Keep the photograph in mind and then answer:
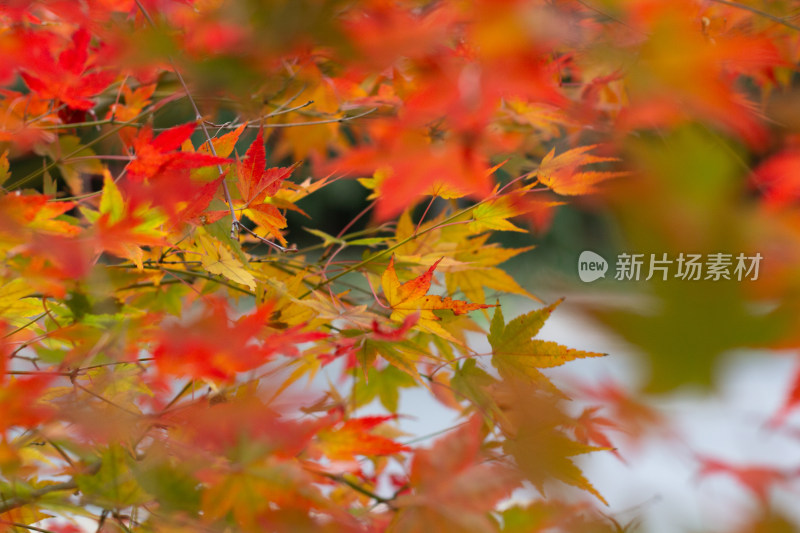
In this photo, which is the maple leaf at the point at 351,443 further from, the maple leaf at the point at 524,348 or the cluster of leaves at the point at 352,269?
the maple leaf at the point at 524,348

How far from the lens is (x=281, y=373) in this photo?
0.41 m

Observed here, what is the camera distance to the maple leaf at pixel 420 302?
396 mm

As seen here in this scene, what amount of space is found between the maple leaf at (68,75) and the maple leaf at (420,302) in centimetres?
35

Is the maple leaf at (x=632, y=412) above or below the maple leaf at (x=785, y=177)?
below

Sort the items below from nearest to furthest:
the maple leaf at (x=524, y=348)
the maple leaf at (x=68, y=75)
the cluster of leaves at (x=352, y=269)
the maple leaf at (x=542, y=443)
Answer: the cluster of leaves at (x=352, y=269), the maple leaf at (x=542, y=443), the maple leaf at (x=524, y=348), the maple leaf at (x=68, y=75)

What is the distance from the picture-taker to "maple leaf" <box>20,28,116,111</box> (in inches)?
19.7

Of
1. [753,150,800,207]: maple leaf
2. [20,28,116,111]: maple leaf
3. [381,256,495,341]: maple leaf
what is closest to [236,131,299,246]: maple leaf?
[381,256,495,341]: maple leaf

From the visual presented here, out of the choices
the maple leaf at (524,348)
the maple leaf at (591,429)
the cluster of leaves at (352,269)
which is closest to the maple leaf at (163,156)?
the cluster of leaves at (352,269)

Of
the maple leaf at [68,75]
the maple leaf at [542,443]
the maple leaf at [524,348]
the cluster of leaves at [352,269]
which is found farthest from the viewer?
the maple leaf at [68,75]

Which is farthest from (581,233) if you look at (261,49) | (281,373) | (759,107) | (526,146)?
(261,49)

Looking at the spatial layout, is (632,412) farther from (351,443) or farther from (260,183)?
(260,183)

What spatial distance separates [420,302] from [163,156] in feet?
0.73

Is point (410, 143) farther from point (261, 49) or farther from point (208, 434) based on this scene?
point (208, 434)

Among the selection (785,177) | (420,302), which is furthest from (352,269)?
(785,177)
